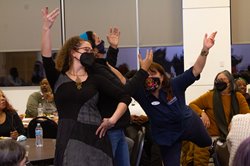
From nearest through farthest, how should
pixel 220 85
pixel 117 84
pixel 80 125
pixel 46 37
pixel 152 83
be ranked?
pixel 80 125 < pixel 46 37 < pixel 117 84 < pixel 152 83 < pixel 220 85

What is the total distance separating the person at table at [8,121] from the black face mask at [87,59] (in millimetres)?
1991

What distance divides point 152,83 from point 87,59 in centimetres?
100

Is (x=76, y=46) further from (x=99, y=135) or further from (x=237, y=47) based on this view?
(x=237, y=47)

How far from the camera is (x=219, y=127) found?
215 inches

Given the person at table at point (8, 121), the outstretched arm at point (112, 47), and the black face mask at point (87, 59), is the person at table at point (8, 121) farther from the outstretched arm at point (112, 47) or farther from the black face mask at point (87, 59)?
the black face mask at point (87, 59)

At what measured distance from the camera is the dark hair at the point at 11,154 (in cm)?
219

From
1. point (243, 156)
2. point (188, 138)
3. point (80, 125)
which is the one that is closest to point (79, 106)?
point (80, 125)

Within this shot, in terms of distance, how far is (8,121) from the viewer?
4.79 meters

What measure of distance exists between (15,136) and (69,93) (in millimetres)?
1823

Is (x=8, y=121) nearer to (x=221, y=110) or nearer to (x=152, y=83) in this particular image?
(x=152, y=83)

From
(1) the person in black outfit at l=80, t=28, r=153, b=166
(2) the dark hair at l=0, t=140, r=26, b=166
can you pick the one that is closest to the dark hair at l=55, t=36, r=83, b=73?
(1) the person in black outfit at l=80, t=28, r=153, b=166

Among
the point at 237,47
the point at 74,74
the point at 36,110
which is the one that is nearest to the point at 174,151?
the point at 74,74

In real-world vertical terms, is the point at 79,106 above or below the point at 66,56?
below

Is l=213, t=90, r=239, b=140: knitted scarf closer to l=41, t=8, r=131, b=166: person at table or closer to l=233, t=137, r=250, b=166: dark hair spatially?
l=41, t=8, r=131, b=166: person at table
